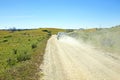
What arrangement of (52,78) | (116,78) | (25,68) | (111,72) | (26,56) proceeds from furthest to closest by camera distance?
(26,56) → (25,68) → (111,72) → (52,78) → (116,78)

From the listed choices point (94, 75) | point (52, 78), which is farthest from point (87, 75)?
point (52, 78)

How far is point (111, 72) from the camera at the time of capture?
13.7 metres

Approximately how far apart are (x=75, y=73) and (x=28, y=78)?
3.06 meters

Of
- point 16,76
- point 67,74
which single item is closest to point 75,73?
point 67,74

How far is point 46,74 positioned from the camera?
1391cm

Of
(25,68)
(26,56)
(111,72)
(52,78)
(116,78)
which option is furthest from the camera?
(26,56)

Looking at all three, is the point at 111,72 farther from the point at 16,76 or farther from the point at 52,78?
the point at 16,76

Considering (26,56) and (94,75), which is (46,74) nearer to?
(94,75)

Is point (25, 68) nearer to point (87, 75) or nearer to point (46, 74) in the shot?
point (46, 74)

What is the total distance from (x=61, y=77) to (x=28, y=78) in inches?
76.6

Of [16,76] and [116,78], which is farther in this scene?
[16,76]

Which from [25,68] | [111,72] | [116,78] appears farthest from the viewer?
[25,68]

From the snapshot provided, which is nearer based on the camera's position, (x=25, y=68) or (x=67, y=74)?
(x=67, y=74)

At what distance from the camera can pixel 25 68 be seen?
15.6 metres
